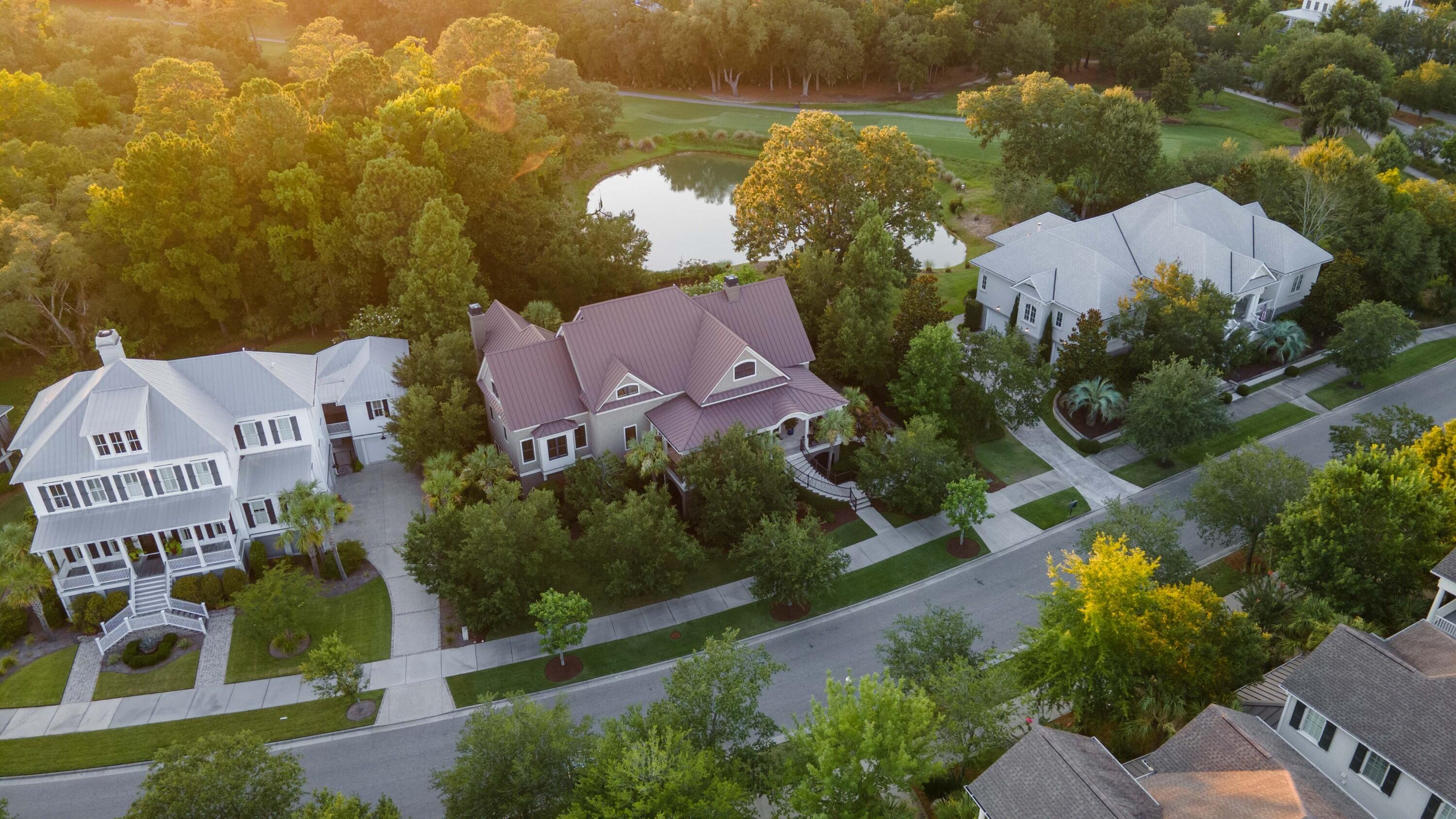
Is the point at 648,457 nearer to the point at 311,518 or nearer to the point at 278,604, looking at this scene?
Answer: the point at 311,518

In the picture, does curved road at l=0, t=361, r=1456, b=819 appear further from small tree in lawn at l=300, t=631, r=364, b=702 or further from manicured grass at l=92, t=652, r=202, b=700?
manicured grass at l=92, t=652, r=202, b=700

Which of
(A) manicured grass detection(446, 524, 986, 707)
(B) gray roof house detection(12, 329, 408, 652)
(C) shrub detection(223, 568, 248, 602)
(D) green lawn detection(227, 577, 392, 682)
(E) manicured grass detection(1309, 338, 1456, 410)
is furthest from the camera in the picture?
(E) manicured grass detection(1309, 338, 1456, 410)

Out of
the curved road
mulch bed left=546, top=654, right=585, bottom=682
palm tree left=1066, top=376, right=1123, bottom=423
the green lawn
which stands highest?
palm tree left=1066, top=376, right=1123, bottom=423

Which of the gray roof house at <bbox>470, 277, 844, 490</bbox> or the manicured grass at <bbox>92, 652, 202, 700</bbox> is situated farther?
the gray roof house at <bbox>470, 277, 844, 490</bbox>

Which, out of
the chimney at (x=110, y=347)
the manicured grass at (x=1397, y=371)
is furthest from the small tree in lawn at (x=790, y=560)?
the manicured grass at (x=1397, y=371)

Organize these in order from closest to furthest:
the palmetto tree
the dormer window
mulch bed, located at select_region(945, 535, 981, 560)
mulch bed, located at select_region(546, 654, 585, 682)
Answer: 1. mulch bed, located at select_region(546, 654, 585, 682)
2. the dormer window
3. the palmetto tree
4. mulch bed, located at select_region(945, 535, 981, 560)

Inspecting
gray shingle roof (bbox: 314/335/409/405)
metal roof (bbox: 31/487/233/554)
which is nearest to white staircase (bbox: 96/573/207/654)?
metal roof (bbox: 31/487/233/554)

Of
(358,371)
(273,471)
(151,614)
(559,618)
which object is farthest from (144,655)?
(559,618)
